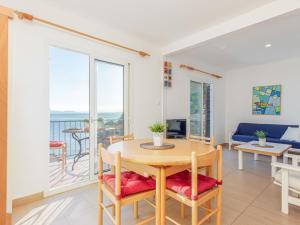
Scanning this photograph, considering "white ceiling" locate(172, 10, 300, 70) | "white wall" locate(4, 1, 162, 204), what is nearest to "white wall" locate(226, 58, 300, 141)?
"white ceiling" locate(172, 10, 300, 70)

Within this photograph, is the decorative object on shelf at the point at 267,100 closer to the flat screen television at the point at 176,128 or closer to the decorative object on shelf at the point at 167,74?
the flat screen television at the point at 176,128

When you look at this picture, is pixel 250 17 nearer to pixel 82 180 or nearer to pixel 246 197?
pixel 246 197

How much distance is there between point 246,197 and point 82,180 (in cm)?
237

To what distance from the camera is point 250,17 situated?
98.1 inches

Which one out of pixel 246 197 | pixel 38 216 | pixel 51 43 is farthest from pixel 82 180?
pixel 246 197

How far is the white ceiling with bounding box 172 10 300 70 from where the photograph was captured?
2.85 meters

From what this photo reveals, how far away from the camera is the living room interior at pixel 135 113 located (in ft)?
5.23

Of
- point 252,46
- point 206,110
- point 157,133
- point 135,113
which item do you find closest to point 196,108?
point 206,110

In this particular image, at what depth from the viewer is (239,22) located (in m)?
Result: 2.61

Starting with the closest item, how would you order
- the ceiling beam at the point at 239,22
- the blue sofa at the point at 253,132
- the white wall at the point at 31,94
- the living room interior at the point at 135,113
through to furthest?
the living room interior at the point at 135,113 → the white wall at the point at 31,94 → the ceiling beam at the point at 239,22 → the blue sofa at the point at 253,132

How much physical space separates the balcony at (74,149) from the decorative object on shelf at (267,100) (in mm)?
4171

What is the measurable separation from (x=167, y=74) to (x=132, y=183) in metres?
2.85

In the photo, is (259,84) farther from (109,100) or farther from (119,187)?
(119,187)

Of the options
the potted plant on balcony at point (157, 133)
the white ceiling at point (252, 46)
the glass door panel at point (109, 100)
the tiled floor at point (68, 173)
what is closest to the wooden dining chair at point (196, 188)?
the potted plant on balcony at point (157, 133)
